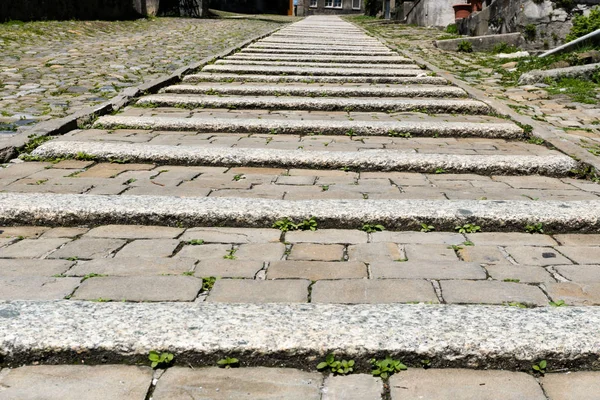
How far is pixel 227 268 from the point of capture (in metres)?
2.86

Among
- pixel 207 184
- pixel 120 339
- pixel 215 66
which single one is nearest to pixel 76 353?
pixel 120 339

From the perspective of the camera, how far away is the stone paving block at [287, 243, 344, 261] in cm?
299

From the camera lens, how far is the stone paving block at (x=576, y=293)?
2547mm

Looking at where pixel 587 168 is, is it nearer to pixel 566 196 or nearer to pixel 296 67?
pixel 566 196

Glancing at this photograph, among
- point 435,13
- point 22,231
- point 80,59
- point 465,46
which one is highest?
point 435,13

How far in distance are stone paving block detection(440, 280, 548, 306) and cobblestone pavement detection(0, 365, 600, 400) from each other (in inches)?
19.7

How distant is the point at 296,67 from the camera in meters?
9.27

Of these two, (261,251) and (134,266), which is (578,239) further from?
(134,266)

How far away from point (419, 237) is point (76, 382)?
1936 mm

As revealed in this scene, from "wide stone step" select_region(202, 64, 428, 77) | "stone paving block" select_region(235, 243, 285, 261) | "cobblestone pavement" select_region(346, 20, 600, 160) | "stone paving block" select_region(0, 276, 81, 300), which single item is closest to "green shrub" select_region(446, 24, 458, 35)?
"cobblestone pavement" select_region(346, 20, 600, 160)

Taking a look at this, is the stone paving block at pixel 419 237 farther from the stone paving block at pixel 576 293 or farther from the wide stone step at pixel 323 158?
the wide stone step at pixel 323 158

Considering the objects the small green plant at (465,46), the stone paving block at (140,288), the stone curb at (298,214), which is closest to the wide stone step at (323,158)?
the stone curb at (298,214)

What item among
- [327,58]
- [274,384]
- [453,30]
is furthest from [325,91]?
[453,30]

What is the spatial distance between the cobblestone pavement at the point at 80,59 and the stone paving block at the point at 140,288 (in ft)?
10.7
